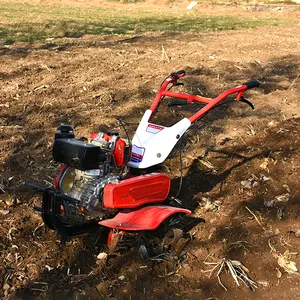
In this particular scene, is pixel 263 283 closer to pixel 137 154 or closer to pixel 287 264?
pixel 287 264

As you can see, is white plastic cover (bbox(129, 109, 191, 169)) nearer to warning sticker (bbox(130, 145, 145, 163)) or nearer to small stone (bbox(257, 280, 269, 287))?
warning sticker (bbox(130, 145, 145, 163))

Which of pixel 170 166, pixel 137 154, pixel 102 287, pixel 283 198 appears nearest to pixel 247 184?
pixel 283 198

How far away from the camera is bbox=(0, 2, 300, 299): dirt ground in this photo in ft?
12.0

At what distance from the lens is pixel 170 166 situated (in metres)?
5.47

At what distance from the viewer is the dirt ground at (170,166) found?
364 centimetres

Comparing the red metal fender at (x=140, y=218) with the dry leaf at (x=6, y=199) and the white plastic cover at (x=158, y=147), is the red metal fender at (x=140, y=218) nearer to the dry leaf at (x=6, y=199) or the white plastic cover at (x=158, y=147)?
the white plastic cover at (x=158, y=147)

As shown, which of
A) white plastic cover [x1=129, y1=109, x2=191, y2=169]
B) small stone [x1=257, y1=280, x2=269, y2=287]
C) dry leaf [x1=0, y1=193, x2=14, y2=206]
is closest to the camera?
small stone [x1=257, y1=280, x2=269, y2=287]

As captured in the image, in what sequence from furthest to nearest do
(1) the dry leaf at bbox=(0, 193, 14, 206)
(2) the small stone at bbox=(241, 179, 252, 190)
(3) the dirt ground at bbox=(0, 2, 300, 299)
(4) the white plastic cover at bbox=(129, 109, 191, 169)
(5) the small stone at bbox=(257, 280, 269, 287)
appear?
(2) the small stone at bbox=(241, 179, 252, 190)
(1) the dry leaf at bbox=(0, 193, 14, 206)
(4) the white plastic cover at bbox=(129, 109, 191, 169)
(3) the dirt ground at bbox=(0, 2, 300, 299)
(5) the small stone at bbox=(257, 280, 269, 287)

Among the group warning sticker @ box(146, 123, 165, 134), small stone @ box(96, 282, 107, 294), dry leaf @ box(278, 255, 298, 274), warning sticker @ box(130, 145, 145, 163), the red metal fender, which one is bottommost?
dry leaf @ box(278, 255, 298, 274)

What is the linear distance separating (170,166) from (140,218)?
5.47 feet

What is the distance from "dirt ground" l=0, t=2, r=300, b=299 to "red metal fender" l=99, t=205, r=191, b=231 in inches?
13.0

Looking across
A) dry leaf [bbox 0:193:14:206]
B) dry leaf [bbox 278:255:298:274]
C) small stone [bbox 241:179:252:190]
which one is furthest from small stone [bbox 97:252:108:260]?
small stone [bbox 241:179:252:190]

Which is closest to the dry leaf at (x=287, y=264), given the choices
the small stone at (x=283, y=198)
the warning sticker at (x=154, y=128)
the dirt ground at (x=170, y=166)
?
the dirt ground at (x=170, y=166)

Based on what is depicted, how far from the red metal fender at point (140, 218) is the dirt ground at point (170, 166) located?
13.0 inches
